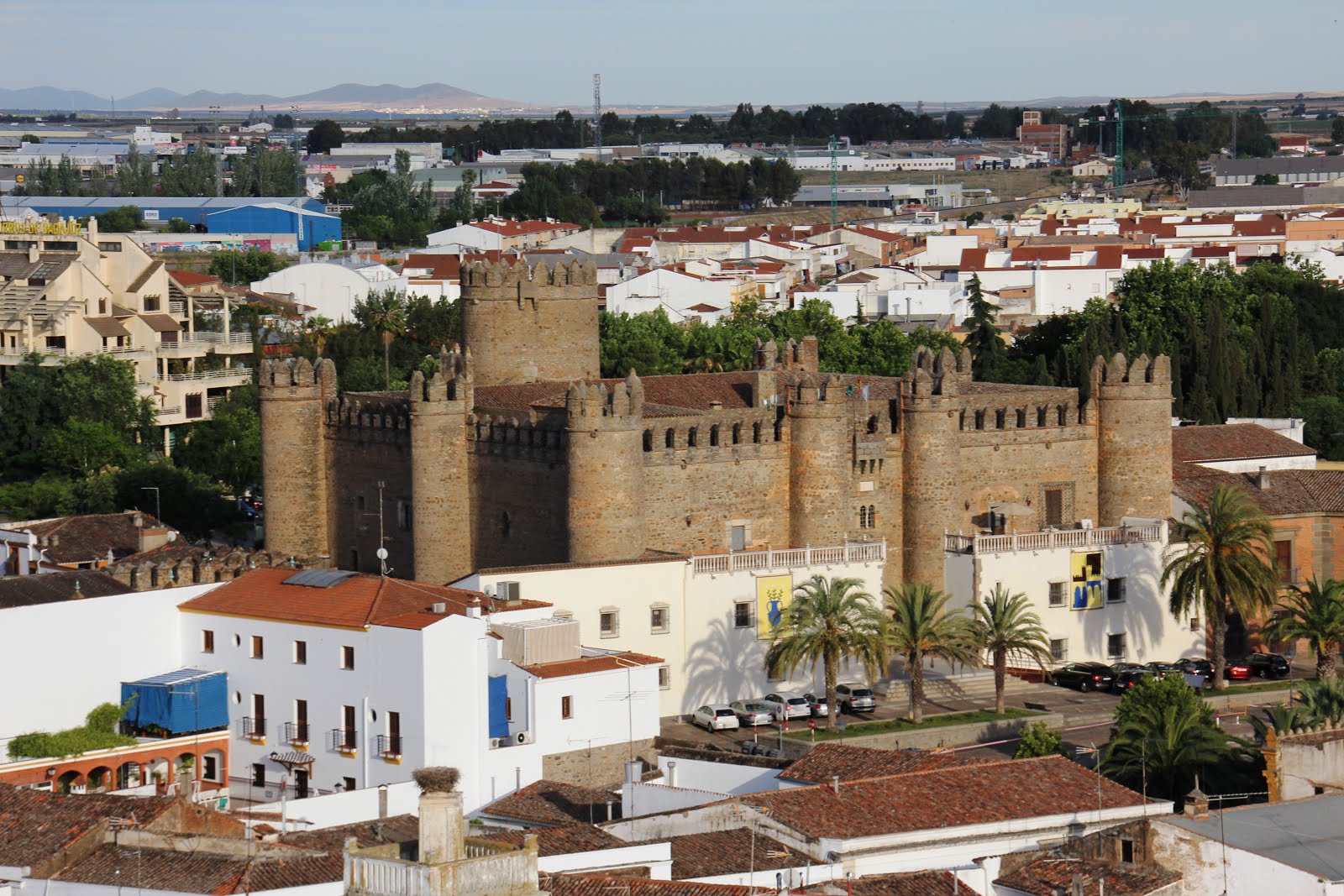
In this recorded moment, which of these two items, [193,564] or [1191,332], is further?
[1191,332]

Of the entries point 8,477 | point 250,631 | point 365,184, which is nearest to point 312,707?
point 250,631

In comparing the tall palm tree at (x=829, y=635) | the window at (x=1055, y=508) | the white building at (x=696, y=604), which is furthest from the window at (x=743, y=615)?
the window at (x=1055, y=508)

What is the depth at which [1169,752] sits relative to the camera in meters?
44.0

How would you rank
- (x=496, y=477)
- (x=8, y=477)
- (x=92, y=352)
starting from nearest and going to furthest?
(x=496, y=477), (x=8, y=477), (x=92, y=352)

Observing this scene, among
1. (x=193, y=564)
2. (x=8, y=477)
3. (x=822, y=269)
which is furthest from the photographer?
(x=822, y=269)

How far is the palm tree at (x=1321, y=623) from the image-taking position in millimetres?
53812

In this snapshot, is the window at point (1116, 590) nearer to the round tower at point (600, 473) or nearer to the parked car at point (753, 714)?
the parked car at point (753, 714)

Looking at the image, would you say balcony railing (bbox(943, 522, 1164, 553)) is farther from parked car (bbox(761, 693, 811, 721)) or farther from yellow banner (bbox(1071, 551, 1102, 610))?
parked car (bbox(761, 693, 811, 721))

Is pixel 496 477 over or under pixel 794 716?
over

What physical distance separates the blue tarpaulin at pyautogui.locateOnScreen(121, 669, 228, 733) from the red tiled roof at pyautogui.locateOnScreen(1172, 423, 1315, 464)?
82.5 feet

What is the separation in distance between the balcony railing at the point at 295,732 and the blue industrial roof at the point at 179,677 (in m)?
1.76

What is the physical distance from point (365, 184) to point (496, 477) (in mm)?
142832

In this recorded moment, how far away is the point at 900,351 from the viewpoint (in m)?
91.1

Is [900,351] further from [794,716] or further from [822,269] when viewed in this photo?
[822,269]
